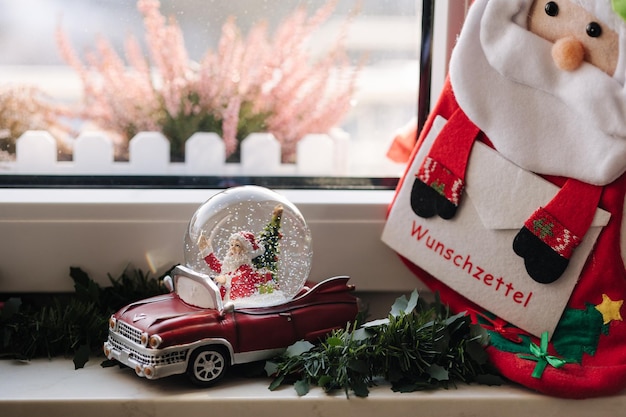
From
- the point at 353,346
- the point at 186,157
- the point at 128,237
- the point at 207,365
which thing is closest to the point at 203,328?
the point at 207,365

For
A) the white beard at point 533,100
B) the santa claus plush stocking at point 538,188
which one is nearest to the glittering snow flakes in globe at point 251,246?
the santa claus plush stocking at point 538,188

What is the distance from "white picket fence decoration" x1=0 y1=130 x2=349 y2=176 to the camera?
4.40ft

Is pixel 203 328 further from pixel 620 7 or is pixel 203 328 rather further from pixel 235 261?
pixel 620 7

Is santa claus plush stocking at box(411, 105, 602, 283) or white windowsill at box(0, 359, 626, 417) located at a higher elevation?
santa claus plush stocking at box(411, 105, 602, 283)

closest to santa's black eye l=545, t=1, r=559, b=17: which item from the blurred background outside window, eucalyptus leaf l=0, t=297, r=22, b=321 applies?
the blurred background outside window

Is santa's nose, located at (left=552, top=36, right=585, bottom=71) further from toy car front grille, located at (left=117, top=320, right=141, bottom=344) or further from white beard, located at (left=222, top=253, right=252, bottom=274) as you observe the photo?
toy car front grille, located at (left=117, top=320, right=141, bottom=344)

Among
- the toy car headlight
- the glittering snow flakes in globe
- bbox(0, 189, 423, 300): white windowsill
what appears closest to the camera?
the toy car headlight

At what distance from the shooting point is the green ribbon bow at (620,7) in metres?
1.04

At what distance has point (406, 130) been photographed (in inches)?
53.9

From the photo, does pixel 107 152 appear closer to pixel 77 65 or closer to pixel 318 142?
pixel 77 65

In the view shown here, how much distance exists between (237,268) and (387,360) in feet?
0.76

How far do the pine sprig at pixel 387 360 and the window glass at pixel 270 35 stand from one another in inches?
14.8

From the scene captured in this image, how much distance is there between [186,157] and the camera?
1366 mm

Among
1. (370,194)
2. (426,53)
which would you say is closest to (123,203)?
(370,194)
